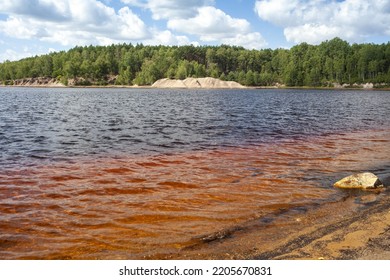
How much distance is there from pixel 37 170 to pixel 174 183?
7.30 m

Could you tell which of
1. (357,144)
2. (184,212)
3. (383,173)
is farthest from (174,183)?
(357,144)

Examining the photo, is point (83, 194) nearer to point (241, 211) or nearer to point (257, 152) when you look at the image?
point (241, 211)

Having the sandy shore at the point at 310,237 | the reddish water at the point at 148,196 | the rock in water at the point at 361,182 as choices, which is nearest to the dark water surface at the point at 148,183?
the reddish water at the point at 148,196

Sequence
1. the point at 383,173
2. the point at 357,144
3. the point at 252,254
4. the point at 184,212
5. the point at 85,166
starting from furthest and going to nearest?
the point at 357,144 → the point at 85,166 → the point at 383,173 → the point at 184,212 → the point at 252,254

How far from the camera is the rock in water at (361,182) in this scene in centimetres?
1436

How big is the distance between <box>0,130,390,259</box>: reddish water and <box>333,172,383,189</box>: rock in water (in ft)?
2.21

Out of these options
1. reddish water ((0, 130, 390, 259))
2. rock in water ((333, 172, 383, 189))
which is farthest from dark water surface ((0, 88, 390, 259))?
rock in water ((333, 172, 383, 189))

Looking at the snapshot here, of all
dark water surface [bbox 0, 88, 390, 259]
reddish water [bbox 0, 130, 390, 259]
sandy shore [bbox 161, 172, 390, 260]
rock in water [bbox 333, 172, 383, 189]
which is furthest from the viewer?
rock in water [bbox 333, 172, 383, 189]

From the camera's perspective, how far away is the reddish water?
973 cm

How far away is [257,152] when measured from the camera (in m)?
23.2

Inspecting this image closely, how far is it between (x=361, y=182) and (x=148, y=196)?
881cm

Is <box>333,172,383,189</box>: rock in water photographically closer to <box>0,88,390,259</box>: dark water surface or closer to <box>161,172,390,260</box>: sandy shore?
<box>0,88,390,259</box>: dark water surface

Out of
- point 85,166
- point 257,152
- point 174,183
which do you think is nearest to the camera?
point 174,183

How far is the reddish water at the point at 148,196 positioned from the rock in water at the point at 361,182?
68 centimetres
